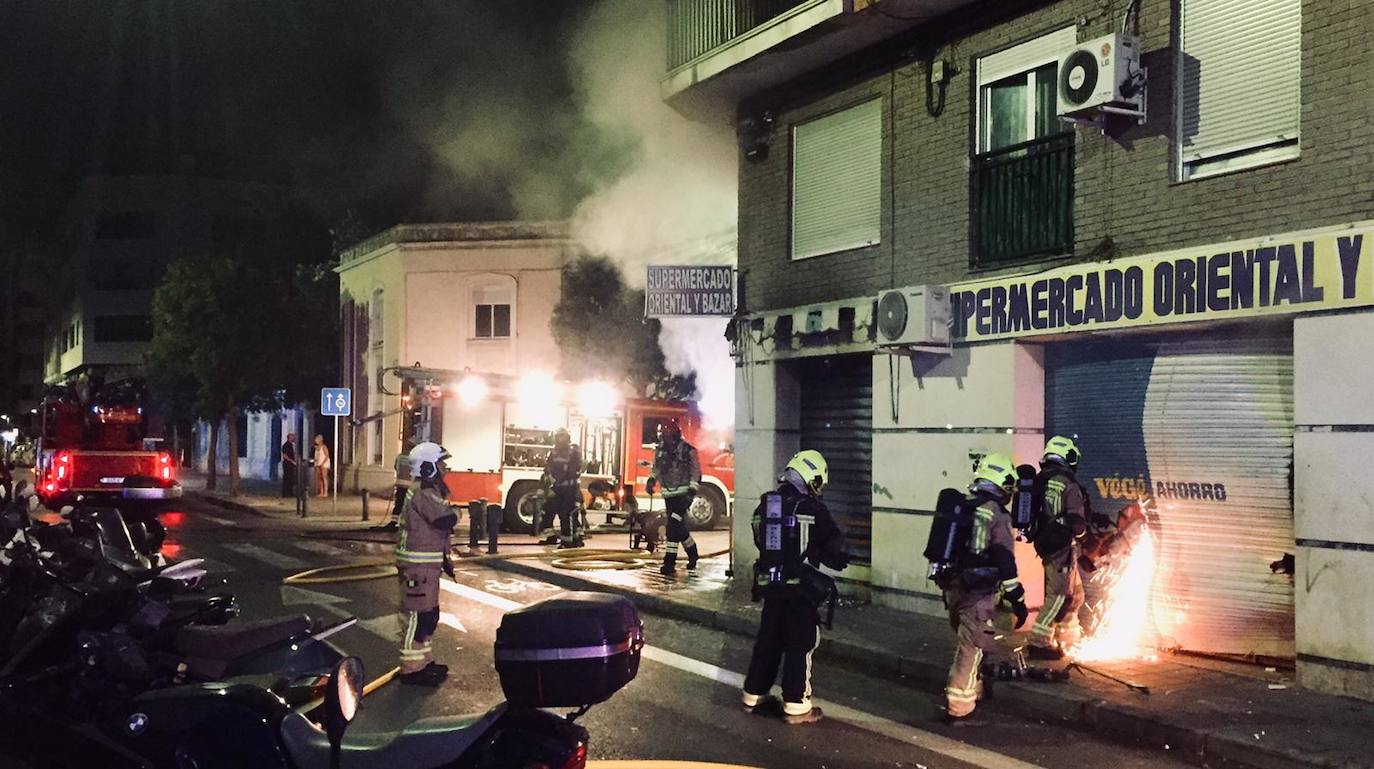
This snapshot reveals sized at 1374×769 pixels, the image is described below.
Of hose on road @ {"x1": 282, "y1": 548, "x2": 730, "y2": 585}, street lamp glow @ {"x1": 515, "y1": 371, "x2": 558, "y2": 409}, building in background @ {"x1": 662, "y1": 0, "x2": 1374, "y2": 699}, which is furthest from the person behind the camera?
street lamp glow @ {"x1": 515, "y1": 371, "x2": 558, "y2": 409}

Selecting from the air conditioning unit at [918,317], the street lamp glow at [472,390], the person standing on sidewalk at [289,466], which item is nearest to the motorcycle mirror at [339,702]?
the air conditioning unit at [918,317]

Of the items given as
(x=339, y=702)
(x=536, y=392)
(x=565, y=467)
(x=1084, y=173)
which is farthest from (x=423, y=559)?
(x=536, y=392)

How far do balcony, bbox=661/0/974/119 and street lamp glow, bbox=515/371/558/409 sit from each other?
23.7 feet

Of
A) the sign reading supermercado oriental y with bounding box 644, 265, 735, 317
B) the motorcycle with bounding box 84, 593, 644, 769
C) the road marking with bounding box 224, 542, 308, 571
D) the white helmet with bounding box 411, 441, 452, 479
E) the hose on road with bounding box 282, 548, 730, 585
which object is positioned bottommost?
the road marking with bounding box 224, 542, 308, 571

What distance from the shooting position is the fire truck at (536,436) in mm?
19438

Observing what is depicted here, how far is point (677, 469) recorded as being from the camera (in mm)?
13922

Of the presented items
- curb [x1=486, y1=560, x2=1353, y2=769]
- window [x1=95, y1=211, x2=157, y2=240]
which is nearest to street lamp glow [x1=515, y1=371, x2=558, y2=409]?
curb [x1=486, y1=560, x2=1353, y2=769]

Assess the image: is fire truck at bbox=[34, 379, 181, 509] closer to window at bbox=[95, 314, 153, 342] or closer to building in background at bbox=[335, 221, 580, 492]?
building in background at bbox=[335, 221, 580, 492]

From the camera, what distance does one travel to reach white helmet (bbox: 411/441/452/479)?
320 inches

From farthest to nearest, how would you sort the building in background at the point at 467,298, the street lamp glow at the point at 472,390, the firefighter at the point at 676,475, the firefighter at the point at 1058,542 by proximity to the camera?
the building in background at the point at 467,298 → the street lamp glow at the point at 472,390 → the firefighter at the point at 676,475 → the firefighter at the point at 1058,542

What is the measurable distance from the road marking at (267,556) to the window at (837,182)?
726 centimetres

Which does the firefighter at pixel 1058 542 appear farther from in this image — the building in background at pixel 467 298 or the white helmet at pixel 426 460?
the building in background at pixel 467 298

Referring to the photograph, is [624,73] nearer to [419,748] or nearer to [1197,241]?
[1197,241]

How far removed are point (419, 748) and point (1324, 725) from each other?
569 cm
